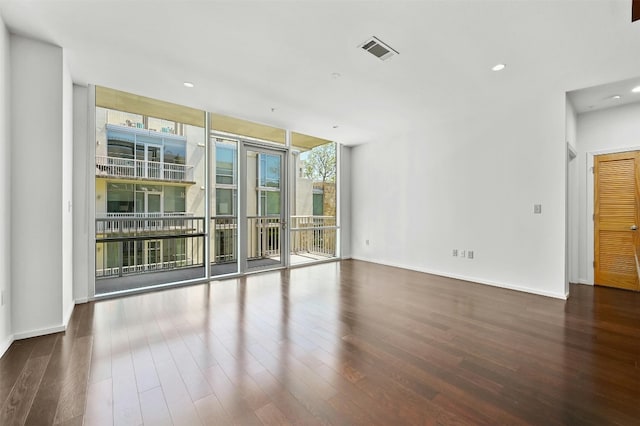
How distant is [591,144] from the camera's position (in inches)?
170

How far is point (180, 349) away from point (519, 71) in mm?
4382

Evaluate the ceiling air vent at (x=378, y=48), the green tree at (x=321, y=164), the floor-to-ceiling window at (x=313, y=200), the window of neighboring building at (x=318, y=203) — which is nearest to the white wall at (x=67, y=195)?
the ceiling air vent at (x=378, y=48)

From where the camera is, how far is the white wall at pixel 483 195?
371 centimetres

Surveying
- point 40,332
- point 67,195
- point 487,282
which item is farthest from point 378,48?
point 40,332

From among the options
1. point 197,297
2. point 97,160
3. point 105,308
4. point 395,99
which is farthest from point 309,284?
point 97,160

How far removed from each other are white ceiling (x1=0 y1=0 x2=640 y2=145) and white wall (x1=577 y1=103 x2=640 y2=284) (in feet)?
1.61

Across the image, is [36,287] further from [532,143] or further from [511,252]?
[532,143]

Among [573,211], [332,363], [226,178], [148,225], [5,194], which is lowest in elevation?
[332,363]

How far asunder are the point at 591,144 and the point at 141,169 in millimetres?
6857

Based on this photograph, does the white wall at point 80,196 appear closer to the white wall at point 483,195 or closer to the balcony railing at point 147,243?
the balcony railing at point 147,243

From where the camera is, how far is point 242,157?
193 inches

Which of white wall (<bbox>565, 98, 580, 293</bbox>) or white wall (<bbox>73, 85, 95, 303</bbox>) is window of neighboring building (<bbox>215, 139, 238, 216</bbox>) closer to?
white wall (<bbox>73, 85, 95, 303</bbox>)

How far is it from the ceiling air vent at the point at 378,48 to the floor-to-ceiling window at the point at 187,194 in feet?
9.13

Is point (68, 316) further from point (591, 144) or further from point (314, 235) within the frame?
point (591, 144)
